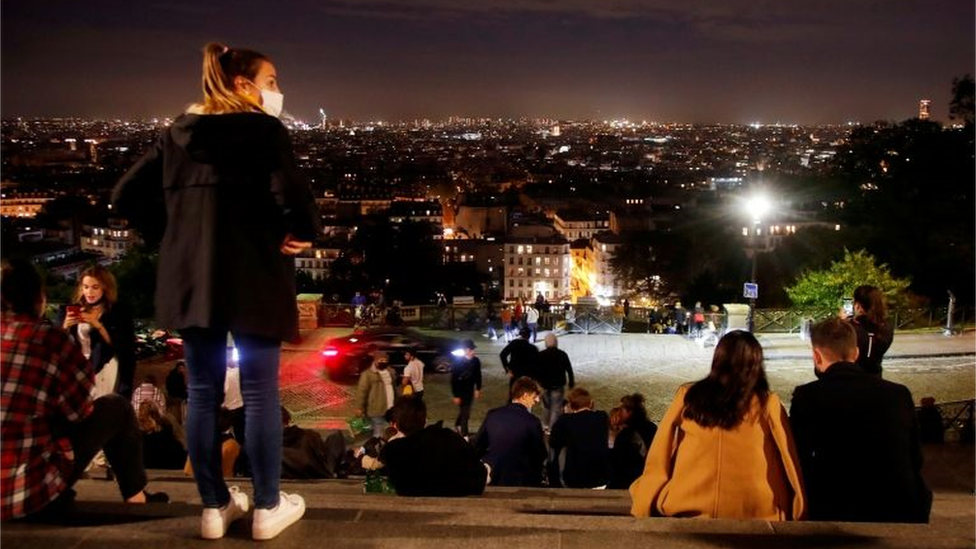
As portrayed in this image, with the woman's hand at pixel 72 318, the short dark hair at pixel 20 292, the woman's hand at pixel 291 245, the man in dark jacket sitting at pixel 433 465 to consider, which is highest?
the woman's hand at pixel 291 245

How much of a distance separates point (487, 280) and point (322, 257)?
61.5 feet

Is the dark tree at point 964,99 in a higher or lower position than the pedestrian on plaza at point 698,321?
higher

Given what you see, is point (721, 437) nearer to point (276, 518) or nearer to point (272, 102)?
point (276, 518)

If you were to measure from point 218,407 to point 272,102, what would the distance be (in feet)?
3.89

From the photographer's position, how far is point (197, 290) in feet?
10.6

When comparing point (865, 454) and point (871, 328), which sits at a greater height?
point (871, 328)

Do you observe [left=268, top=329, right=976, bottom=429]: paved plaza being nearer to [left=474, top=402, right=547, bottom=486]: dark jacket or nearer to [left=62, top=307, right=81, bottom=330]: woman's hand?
[left=474, top=402, right=547, bottom=486]: dark jacket

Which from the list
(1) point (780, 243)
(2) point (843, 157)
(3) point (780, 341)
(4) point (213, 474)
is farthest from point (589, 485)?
(2) point (843, 157)

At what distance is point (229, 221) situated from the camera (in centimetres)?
323

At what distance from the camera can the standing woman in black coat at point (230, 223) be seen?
320 centimetres

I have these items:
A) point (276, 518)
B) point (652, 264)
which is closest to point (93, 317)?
point (276, 518)

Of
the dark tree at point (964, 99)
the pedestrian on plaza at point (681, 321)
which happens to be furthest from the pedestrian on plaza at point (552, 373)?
the dark tree at point (964, 99)

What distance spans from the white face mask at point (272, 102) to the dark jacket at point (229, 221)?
0.39 ft

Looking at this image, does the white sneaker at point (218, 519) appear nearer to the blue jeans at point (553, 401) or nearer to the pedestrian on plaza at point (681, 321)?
the blue jeans at point (553, 401)
